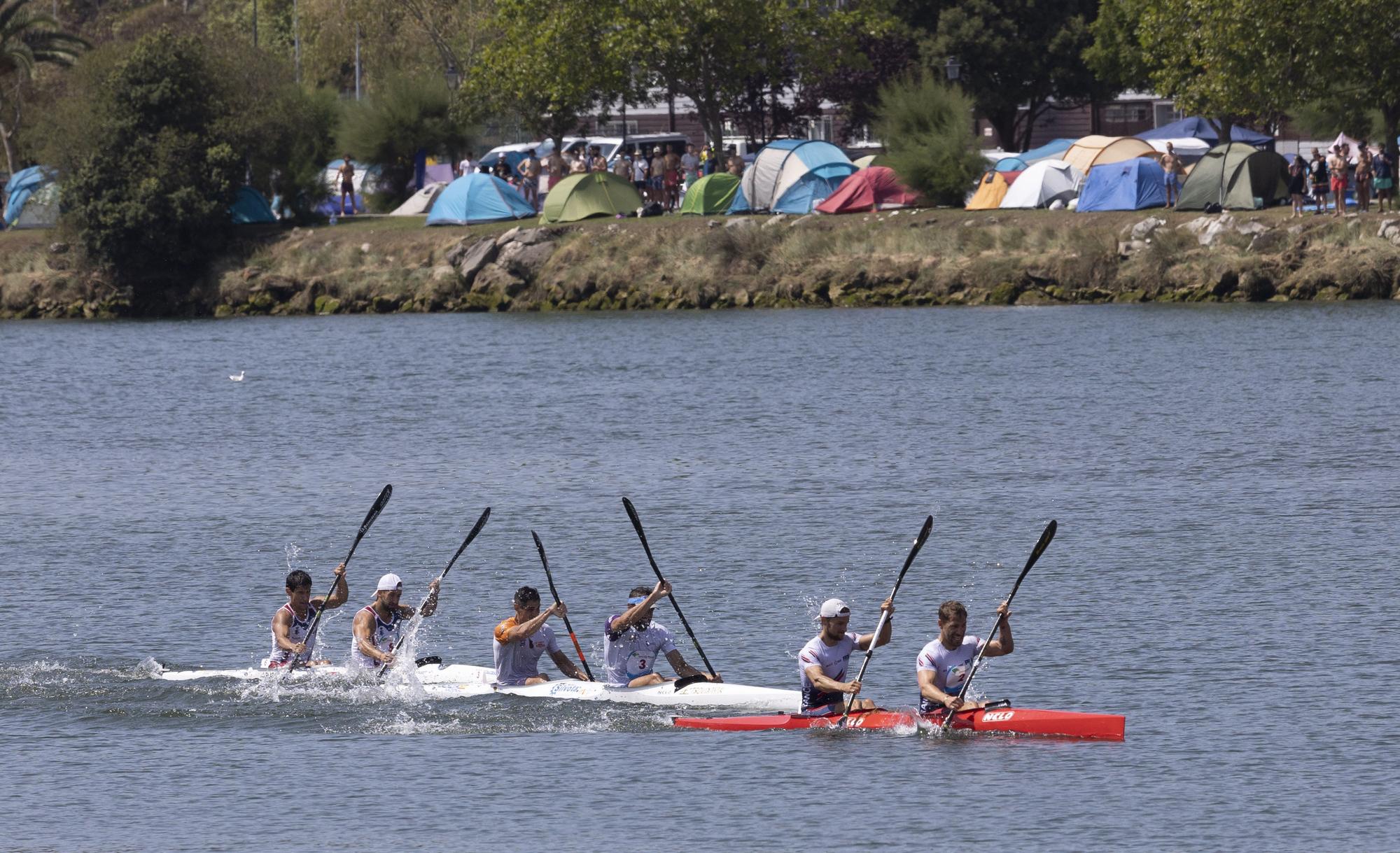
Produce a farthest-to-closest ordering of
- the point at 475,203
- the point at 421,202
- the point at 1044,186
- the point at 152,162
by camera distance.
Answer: the point at 421,202 < the point at 475,203 < the point at 152,162 < the point at 1044,186

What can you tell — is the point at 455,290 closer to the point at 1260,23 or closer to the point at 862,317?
the point at 862,317

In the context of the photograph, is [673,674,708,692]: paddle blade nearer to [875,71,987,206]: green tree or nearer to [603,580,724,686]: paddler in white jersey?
[603,580,724,686]: paddler in white jersey

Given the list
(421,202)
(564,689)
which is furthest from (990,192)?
→ (564,689)

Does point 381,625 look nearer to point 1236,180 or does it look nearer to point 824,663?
point 824,663

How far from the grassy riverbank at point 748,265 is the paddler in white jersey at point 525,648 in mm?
44350

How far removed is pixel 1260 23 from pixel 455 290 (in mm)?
31013

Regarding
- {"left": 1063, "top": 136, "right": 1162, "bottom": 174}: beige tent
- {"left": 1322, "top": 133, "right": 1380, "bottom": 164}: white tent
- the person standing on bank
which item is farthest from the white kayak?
{"left": 1322, "top": 133, "right": 1380, "bottom": 164}: white tent

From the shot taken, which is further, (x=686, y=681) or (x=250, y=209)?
(x=250, y=209)

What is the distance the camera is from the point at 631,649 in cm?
2367

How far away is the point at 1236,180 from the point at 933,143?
440 inches

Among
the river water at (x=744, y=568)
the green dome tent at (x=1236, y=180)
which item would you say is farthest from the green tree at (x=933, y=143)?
the river water at (x=744, y=568)

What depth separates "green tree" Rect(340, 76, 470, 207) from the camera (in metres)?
82.9

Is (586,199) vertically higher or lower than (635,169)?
lower

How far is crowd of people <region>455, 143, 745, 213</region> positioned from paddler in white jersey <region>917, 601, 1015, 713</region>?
56832mm
